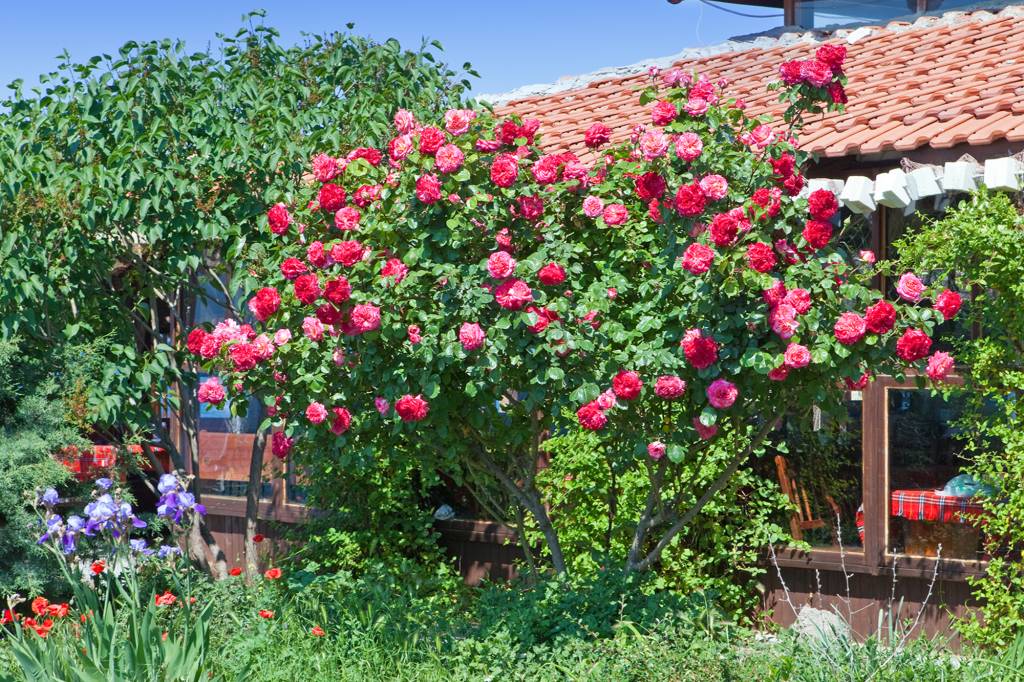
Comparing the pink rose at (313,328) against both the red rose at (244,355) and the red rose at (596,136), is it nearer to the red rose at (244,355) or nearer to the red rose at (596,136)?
the red rose at (244,355)

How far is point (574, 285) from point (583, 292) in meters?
0.12

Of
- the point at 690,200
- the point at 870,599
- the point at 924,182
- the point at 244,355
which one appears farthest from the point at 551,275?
the point at 870,599

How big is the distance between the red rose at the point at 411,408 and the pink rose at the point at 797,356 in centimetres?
164

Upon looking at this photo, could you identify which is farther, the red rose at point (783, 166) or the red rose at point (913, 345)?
the red rose at point (783, 166)

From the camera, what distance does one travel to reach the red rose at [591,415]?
17.9ft

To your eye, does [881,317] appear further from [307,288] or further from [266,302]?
[266,302]

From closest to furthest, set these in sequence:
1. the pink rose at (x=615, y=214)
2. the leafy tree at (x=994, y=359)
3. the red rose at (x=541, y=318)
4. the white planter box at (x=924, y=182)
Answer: the red rose at (x=541, y=318) < the pink rose at (x=615, y=214) < the leafy tree at (x=994, y=359) < the white planter box at (x=924, y=182)

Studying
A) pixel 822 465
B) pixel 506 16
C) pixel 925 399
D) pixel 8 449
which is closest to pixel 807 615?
pixel 822 465

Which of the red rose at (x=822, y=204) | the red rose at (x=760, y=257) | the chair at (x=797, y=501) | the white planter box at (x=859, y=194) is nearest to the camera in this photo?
the red rose at (x=760, y=257)

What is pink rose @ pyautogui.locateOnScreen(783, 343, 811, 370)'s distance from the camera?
5133 mm

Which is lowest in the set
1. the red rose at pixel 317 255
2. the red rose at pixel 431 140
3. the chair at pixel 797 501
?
the chair at pixel 797 501

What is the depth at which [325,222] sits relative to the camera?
6.29m

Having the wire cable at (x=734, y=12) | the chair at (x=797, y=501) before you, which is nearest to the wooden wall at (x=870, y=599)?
the chair at (x=797, y=501)

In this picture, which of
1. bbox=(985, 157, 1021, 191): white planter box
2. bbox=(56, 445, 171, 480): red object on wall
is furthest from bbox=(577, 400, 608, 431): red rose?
bbox=(56, 445, 171, 480): red object on wall
